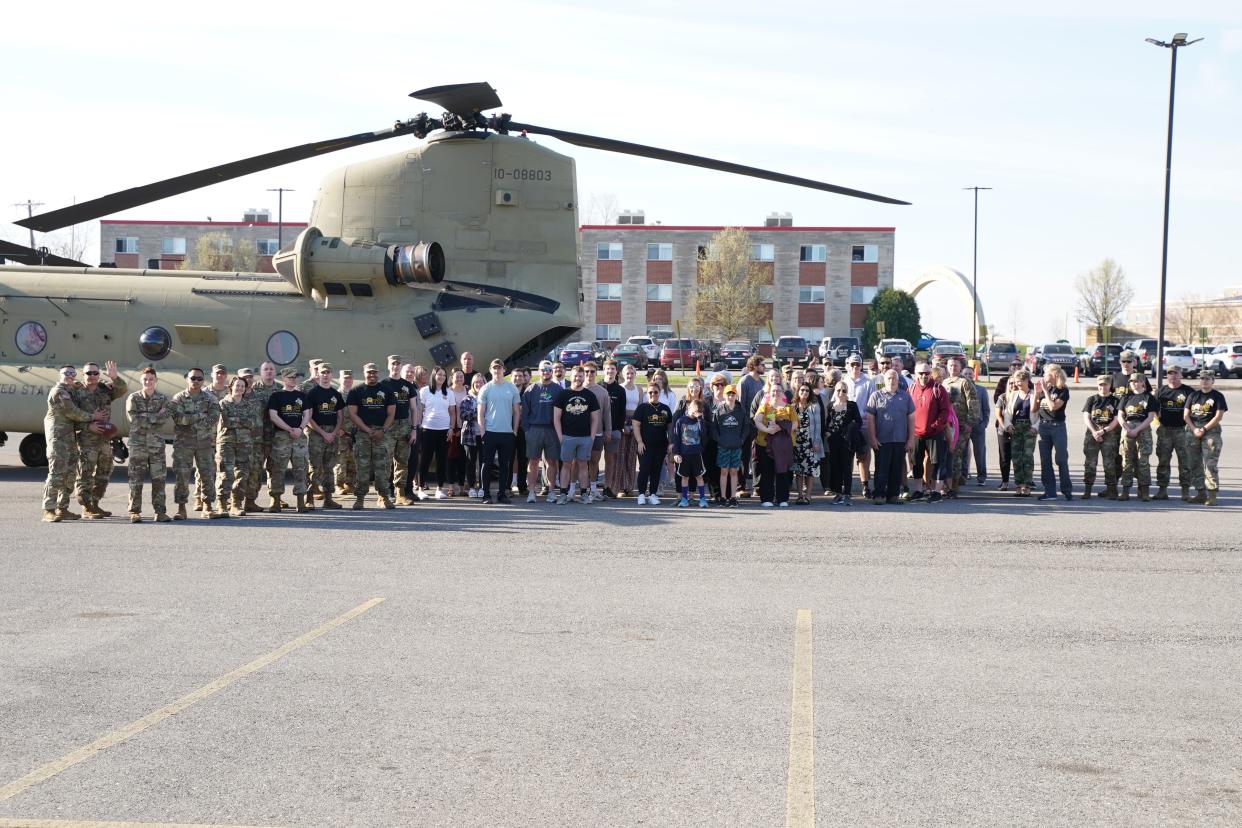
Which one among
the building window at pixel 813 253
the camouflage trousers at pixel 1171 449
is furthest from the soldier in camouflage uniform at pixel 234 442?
the building window at pixel 813 253

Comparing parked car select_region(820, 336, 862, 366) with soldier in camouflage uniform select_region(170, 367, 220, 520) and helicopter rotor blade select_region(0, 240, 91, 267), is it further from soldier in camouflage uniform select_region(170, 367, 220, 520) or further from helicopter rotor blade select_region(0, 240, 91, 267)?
soldier in camouflage uniform select_region(170, 367, 220, 520)

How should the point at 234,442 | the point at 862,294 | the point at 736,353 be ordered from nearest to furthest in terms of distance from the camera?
1. the point at 234,442
2. the point at 736,353
3. the point at 862,294

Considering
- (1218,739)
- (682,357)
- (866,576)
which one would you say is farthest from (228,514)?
(682,357)

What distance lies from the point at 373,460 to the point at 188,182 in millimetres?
4989

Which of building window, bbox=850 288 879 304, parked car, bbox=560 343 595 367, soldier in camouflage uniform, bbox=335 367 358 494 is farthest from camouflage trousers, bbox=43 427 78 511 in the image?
building window, bbox=850 288 879 304

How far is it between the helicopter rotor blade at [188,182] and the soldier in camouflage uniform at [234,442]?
159 inches

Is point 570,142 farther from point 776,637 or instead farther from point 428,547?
point 776,637

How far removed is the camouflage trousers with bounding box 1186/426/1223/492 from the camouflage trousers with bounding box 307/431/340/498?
395 inches

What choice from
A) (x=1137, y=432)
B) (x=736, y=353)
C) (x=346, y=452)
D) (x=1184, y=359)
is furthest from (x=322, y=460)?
(x=736, y=353)

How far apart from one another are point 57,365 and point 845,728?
1485 centimetres

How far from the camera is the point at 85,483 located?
12742 mm

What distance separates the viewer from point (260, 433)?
13414 mm

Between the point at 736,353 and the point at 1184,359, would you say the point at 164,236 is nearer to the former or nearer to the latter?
the point at 736,353

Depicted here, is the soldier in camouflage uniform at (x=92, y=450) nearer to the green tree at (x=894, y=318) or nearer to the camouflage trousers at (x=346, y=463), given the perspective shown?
the camouflage trousers at (x=346, y=463)
